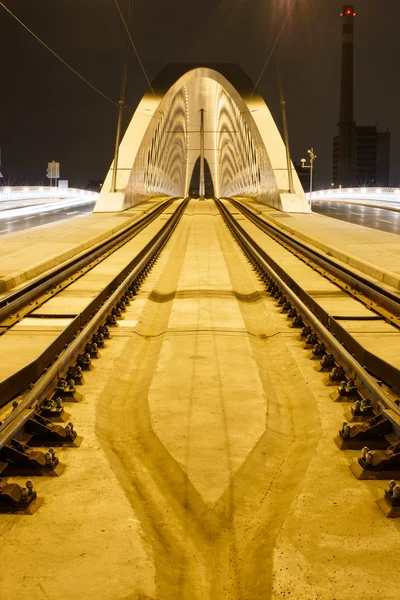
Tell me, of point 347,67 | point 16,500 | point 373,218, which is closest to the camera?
point 16,500

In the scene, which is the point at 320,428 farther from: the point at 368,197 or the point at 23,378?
the point at 368,197

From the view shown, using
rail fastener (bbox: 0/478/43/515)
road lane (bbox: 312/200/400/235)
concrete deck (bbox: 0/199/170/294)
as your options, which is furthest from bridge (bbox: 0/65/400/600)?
road lane (bbox: 312/200/400/235)

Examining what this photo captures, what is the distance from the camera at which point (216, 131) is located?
110375 millimetres

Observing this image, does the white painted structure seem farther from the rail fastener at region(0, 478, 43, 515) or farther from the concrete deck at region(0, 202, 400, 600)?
the rail fastener at region(0, 478, 43, 515)

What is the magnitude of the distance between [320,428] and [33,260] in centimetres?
1128

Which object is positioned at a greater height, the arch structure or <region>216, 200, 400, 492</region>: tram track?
the arch structure

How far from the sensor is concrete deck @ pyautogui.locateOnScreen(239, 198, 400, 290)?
1380 cm

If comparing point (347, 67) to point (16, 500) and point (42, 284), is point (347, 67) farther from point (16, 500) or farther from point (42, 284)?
point (16, 500)

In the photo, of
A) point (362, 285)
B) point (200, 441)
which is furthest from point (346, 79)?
point (200, 441)

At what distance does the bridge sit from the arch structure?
29010 millimetres

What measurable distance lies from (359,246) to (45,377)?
1434 cm

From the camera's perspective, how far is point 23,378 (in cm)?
595

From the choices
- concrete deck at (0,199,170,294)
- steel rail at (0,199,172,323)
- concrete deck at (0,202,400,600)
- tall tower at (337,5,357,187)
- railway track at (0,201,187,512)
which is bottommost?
concrete deck at (0,202,400,600)

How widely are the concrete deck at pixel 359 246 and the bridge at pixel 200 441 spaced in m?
0.77
